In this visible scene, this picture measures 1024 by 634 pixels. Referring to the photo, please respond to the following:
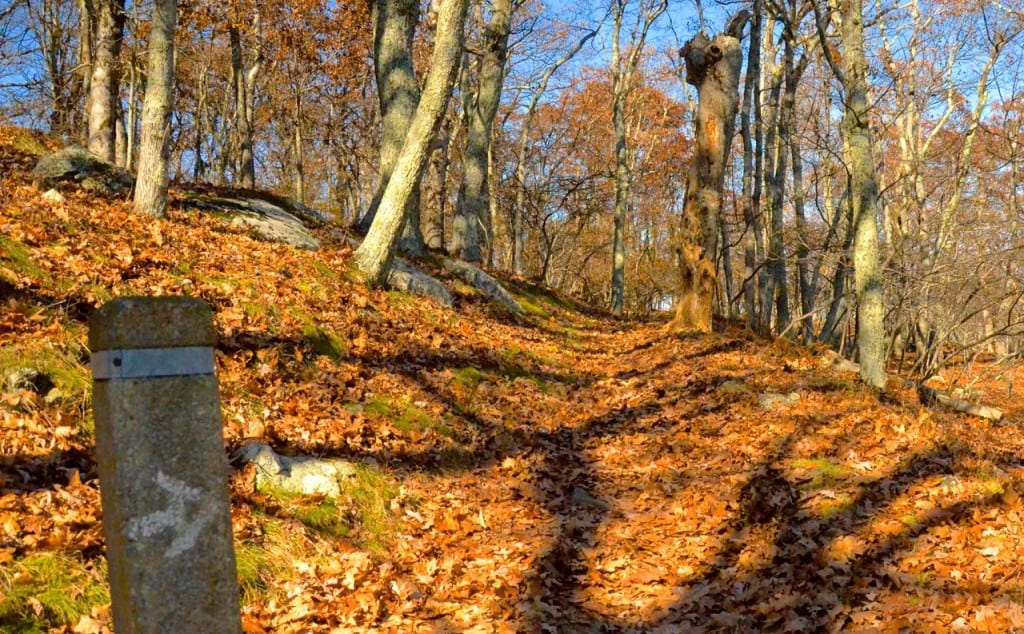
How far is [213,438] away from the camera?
2158mm

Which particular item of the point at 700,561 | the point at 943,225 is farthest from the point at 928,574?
the point at 943,225

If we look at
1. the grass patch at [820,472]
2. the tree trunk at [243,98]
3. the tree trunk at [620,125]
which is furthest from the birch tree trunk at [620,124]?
the grass patch at [820,472]

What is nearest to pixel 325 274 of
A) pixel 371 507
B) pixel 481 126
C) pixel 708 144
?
pixel 371 507

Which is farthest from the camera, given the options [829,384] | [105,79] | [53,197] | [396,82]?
[396,82]

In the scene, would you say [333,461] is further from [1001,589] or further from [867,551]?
[1001,589]

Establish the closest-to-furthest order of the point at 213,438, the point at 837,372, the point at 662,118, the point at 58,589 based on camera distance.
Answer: the point at 213,438 < the point at 58,589 < the point at 837,372 < the point at 662,118

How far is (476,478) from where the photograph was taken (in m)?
6.24

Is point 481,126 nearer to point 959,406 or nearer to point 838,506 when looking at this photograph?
point 959,406

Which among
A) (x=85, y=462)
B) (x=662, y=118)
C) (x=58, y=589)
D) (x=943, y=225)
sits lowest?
(x=58, y=589)

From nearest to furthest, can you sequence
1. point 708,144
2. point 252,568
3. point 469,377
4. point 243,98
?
1. point 252,568
2. point 469,377
3. point 708,144
4. point 243,98

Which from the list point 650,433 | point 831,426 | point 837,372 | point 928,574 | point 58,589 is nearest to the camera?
point 58,589

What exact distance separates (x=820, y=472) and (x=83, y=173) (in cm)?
983

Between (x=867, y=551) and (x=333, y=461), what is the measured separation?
3.78 m

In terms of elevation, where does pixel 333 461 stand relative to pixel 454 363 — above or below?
below
